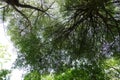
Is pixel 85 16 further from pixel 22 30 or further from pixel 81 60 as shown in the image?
pixel 22 30

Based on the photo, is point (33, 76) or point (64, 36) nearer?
point (33, 76)

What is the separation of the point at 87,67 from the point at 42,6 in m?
3.99

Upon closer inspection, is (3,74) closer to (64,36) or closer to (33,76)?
(33,76)

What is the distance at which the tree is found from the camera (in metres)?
16.5

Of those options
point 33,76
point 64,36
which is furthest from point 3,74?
point 64,36

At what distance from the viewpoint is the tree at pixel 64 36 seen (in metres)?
16.5

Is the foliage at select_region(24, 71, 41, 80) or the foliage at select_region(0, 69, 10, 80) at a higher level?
the foliage at select_region(0, 69, 10, 80)

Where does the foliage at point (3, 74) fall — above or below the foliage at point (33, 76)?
above

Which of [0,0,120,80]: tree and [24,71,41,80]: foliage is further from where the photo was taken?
[24,71,41,80]: foliage

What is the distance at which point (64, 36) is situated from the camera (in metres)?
17.3

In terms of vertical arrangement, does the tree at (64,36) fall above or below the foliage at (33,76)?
above

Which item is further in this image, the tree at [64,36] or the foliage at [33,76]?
the foliage at [33,76]

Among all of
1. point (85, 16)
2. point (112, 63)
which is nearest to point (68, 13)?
point (85, 16)

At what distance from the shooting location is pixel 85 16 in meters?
16.5
